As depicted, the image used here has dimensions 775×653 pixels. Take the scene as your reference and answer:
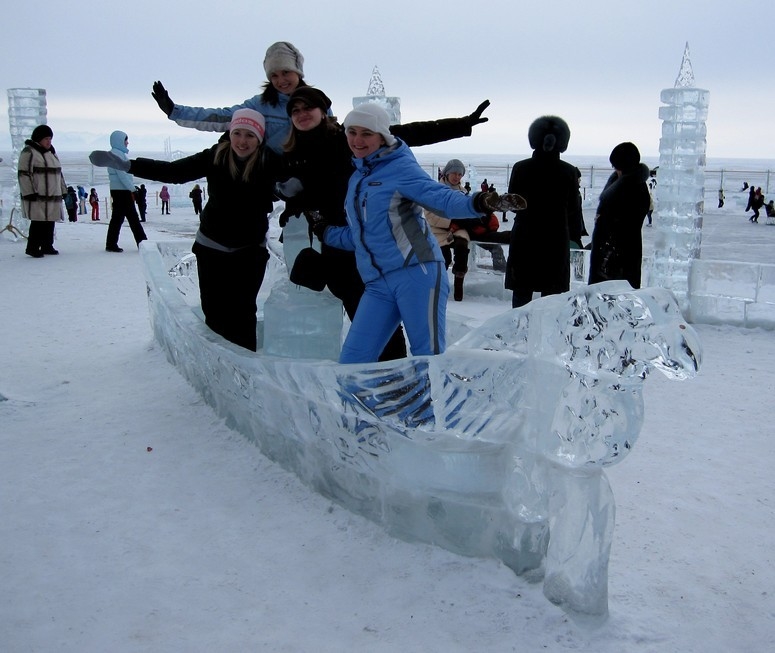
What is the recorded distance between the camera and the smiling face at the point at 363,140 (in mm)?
2814

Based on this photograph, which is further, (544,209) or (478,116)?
(544,209)

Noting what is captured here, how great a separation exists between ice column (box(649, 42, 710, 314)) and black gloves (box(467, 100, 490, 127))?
3851mm

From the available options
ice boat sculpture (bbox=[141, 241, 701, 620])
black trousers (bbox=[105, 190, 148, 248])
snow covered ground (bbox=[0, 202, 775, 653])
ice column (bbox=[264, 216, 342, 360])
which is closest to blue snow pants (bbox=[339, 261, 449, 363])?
ice boat sculpture (bbox=[141, 241, 701, 620])

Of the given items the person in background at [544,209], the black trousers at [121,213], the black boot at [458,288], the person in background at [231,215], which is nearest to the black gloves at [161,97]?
the person in background at [231,215]

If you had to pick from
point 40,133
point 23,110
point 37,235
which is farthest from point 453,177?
point 23,110

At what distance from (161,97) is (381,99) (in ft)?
18.5

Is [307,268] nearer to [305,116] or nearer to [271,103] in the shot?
[305,116]

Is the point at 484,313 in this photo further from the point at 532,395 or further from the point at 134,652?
the point at 134,652

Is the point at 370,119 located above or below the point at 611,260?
above

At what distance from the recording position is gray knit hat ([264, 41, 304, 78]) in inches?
145

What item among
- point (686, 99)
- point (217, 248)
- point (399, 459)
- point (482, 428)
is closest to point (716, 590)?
point (482, 428)

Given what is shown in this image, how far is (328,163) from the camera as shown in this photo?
3408mm

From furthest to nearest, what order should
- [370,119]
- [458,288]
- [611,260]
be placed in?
[458,288] → [611,260] → [370,119]

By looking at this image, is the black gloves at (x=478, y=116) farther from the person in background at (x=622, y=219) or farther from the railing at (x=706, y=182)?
the railing at (x=706, y=182)
